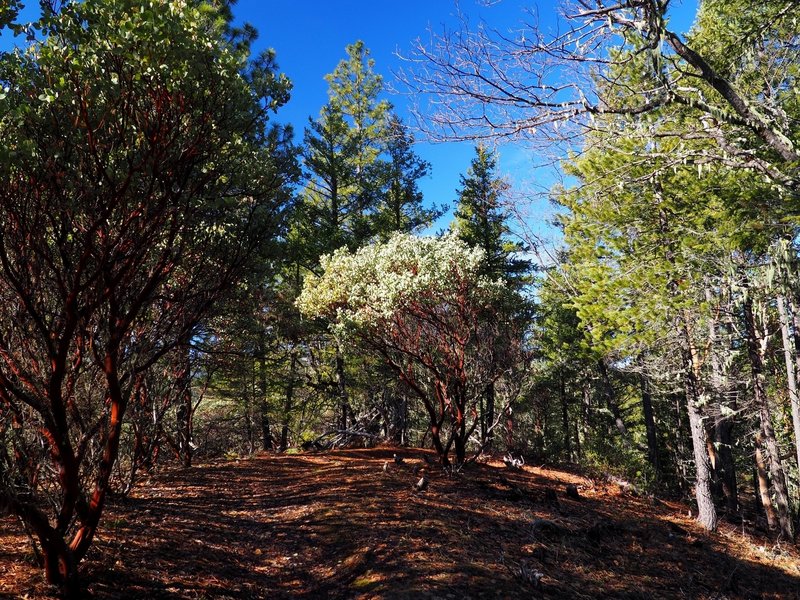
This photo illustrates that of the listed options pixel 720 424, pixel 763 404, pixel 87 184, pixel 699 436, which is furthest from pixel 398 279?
pixel 720 424

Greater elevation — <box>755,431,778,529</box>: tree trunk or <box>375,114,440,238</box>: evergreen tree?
<box>375,114,440,238</box>: evergreen tree

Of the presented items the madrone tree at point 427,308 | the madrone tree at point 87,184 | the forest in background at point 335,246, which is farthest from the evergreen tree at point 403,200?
the madrone tree at point 87,184

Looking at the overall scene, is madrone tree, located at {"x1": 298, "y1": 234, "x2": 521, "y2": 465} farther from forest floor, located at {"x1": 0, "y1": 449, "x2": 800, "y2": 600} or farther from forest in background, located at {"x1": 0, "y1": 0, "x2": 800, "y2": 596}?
forest floor, located at {"x1": 0, "y1": 449, "x2": 800, "y2": 600}

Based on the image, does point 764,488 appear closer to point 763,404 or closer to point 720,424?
point 720,424

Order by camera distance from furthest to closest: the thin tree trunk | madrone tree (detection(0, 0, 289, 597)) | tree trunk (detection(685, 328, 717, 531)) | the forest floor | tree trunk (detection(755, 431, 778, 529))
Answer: tree trunk (detection(755, 431, 778, 529)) → tree trunk (detection(685, 328, 717, 531)) → the thin tree trunk → the forest floor → madrone tree (detection(0, 0, 289, 597))

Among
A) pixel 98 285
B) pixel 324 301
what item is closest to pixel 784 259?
pixel 98 285

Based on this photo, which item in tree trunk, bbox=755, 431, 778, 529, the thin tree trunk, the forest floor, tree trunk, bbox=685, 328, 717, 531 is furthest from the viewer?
tree trunk, bbox=755, 431, 778, 529

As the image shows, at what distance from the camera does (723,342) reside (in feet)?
32.2

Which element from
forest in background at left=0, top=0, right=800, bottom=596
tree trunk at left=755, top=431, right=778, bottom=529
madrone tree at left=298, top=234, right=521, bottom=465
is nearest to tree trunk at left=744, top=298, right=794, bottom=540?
forest in background at left=0, top=0, right=800, bottom=596

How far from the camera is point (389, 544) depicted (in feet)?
21.0

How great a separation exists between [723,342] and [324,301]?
31.9 feet

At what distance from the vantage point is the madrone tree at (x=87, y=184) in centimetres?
390

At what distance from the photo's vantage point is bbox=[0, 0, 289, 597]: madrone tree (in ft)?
12.8

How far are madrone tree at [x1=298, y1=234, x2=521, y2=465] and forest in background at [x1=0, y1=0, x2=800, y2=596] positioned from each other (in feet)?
0.27
